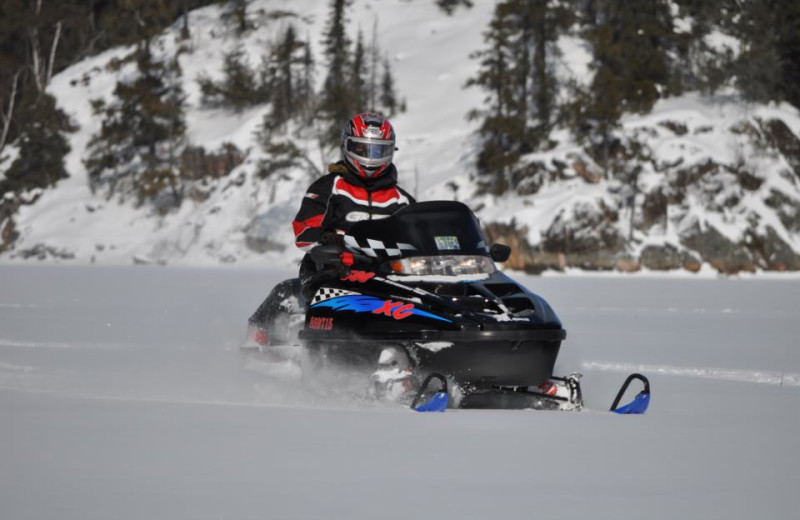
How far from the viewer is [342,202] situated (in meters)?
8.07

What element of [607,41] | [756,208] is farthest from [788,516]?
[607,41]

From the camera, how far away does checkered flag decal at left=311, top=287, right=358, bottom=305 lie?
7.52 metres

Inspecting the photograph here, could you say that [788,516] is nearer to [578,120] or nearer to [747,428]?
[747,428]

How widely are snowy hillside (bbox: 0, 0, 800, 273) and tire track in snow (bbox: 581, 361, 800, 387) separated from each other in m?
26.5

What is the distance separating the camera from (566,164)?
4147 cm

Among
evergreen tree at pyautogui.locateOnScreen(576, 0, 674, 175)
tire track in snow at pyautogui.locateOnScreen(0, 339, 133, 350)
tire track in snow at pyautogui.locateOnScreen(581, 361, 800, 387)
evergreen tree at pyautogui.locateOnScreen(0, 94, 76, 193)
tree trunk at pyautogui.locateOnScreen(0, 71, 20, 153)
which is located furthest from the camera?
tree trunk at pyautogui.locateOnScreen(0, 71, 20, 153)

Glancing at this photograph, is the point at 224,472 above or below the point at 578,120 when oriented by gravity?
below

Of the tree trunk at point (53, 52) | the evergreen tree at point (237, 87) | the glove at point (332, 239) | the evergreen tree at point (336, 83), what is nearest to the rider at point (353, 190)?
the glove at point (332, 239)

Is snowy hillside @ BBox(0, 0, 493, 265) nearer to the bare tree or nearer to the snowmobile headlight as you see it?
the bare tree

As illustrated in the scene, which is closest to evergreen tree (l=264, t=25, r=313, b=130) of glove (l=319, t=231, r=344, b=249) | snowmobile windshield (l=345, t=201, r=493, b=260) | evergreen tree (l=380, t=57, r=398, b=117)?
evergreen tree (l=380, t=57, r=398, b=117)

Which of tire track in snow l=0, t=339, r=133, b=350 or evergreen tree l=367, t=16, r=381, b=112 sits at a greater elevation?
evergreen tree l=367, t=16, r=381, b=112

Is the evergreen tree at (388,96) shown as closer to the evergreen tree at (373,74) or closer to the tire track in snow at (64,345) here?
the evergreen tree at (373,74)

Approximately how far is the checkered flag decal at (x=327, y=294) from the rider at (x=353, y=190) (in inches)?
17.2

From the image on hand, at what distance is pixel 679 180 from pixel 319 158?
18636 millimetres
